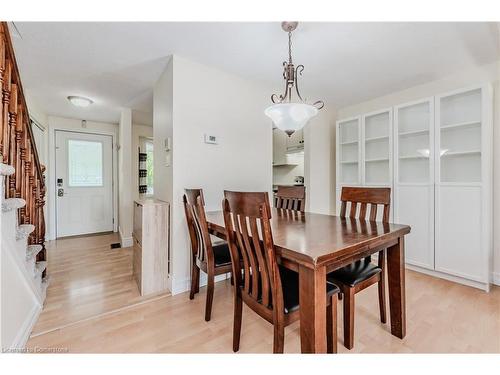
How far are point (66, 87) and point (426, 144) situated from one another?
444 cm

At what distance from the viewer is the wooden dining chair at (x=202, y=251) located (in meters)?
1.66

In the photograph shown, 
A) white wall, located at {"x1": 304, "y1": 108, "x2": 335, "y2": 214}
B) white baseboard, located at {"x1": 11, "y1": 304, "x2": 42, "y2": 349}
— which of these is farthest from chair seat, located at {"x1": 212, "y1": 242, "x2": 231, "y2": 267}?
white wall, located at {"x1": 304, "y1": 108, "x2": 335, "y2": 214}

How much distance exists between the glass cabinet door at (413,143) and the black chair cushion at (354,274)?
1.76m

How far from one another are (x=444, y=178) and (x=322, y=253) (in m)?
2.43

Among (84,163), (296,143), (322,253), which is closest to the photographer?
(322,253)

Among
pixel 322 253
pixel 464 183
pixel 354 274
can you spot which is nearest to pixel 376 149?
pixel 464 183

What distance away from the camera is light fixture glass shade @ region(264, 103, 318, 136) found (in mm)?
1649

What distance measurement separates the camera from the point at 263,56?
2.19 m

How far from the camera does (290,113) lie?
1668 mm

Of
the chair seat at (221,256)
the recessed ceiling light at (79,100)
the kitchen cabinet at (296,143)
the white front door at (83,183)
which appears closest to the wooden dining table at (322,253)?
the chair seat at (221,256)

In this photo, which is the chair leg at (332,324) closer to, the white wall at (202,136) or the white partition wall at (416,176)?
the white wall at (202,136)

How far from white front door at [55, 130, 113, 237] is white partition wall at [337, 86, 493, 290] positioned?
15.1 feet

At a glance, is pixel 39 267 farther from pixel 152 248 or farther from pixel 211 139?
pixel 211 139
